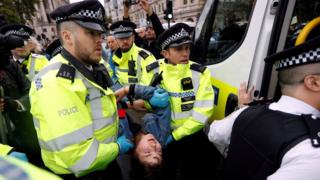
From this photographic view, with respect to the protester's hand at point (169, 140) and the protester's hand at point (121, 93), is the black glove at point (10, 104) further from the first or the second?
the protester's hand at point (169, 140)

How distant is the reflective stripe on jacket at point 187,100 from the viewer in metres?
2.24

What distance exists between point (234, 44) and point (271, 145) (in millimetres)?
1312

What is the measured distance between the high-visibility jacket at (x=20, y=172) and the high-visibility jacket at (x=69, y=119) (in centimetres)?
67

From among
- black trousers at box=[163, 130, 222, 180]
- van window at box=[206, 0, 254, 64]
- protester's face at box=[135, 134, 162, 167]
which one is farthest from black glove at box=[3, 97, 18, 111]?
van window at box=[206, 0, 254, 64]

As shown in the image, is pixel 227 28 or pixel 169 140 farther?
pixel 227 28

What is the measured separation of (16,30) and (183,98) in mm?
2813

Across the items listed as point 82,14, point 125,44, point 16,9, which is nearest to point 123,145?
point 82,14

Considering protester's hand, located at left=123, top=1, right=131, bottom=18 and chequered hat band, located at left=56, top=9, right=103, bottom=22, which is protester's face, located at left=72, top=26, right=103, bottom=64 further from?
protester's hand, located at left=123, top=1, right=131, bottom=18

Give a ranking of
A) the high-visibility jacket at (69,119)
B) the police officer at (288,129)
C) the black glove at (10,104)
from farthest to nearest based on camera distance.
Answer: the black glove at (10,104) → the high-visibility jacket at (69,119) → the police officer at (288,129)

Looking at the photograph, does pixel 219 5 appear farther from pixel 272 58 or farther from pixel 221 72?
pixel 272 58

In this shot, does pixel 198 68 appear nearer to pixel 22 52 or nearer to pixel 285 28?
pixel 285 28

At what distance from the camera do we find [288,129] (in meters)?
1.03

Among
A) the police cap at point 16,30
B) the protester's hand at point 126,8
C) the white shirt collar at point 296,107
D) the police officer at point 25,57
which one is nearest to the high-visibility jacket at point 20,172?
the white shirt collar at point 296,107

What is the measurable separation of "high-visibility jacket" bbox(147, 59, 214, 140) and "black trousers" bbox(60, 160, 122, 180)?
550mm
